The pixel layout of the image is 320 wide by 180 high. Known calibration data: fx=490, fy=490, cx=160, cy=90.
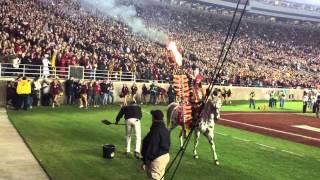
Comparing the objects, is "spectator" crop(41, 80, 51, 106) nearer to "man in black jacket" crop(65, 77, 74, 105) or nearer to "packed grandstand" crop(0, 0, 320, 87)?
"packed grandstand" crop(0, 0, 320, 87)

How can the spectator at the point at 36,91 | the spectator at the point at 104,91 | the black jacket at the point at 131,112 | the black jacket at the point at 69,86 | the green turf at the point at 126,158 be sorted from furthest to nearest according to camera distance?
the spectator at the point at 104,91 → the black jacket at the point at 69,86 → the spectator at the point at 36,91 → the black jacket at the point at 131,112 → the green turf at the point at 126,158

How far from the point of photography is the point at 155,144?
8.56 meters

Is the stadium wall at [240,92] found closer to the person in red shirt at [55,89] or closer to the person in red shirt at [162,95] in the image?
the person in red shirt at [162,95]

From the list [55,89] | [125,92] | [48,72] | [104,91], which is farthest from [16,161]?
[125,92]

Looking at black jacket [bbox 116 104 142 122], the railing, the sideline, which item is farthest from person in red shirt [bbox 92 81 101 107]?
black jacket [bbox 116 104 142 122]

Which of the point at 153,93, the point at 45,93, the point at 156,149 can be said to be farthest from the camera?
the point at 153,93

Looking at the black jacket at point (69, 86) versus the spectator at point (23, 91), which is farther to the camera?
the black jacket at point (69, 86)

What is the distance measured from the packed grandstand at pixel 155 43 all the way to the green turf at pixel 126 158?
7128 mm

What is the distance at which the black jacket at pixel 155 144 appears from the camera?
337 inches

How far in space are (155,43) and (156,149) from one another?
36.2 m

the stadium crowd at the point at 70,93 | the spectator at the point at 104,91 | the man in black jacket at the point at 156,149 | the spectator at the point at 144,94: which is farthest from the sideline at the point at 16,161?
the spectator at the point at 144,94

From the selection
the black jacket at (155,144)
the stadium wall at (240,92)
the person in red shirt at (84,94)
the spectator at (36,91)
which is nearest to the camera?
the black jacket at (155,144)

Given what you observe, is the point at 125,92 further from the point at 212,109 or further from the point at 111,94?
the point at 212,109

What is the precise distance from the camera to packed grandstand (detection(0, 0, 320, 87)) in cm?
2773
